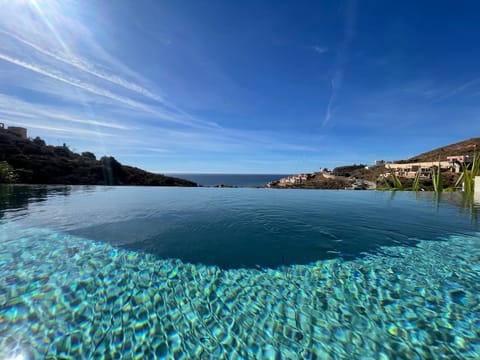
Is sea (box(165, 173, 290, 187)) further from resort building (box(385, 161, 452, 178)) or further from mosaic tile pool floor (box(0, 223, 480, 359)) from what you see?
mosaic tile pool floor (box(0, 223, 480, 359))

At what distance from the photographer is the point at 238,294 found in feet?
7.50

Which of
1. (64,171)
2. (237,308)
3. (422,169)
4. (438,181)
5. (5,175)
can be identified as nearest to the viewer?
(438,181)

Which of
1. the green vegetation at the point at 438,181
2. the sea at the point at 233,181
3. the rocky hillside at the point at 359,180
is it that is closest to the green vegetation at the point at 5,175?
the green vegetation at the point at 438,181

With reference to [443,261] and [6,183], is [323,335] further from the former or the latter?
[6,183]

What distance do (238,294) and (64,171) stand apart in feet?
78.3

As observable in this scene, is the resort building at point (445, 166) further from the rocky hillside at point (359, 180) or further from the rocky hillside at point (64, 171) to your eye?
the rocky hillside at point (64, 171)

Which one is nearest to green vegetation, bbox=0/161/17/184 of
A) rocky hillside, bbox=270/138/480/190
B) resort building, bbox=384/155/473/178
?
resort building, bbox=384/155/473/178

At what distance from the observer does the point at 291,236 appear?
410cm

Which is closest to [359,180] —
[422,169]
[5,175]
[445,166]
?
[445,166]

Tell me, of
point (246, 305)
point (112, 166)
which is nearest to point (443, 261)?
point (246, 305)

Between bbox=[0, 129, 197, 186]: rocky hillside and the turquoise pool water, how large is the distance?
672 inches

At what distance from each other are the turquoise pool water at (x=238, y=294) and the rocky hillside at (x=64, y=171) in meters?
17.1

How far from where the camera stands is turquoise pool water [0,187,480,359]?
64.2 inches

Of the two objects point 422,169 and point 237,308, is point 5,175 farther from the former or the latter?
point 422,169
